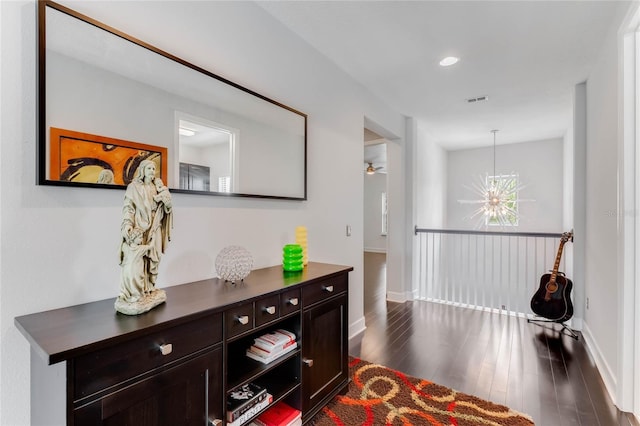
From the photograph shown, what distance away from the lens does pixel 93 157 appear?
4.17 ft

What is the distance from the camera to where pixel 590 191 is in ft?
9.92

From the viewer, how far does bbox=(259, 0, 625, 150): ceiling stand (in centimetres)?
212

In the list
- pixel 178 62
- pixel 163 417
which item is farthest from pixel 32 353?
pixel 178 62

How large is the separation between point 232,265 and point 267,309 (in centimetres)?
31

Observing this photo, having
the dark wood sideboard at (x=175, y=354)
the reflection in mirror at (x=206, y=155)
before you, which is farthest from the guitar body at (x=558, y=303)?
the reflection in mirror at (x=206, y=155)

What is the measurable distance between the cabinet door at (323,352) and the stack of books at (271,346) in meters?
0.10

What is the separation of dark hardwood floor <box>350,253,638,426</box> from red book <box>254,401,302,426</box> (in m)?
1.12

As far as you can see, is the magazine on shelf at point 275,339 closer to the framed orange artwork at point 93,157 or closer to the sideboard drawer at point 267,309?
the sideboard drawer at point 267,309

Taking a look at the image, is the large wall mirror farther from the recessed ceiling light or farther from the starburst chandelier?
the starburst chandelier

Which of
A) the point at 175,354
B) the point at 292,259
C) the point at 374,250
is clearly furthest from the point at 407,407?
the point at 374,250

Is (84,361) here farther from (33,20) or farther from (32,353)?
(33,20)

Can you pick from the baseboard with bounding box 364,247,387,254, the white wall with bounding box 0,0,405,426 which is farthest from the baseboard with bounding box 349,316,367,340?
the baseboard with bounding box 364,247,387,254

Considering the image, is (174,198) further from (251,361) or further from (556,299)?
(556,299)

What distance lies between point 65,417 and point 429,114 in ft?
15.6
